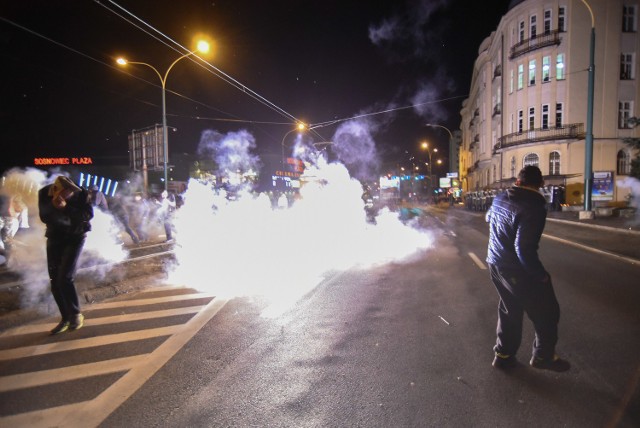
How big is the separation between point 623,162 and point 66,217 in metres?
37.6

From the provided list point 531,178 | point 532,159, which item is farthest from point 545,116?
point 531,178

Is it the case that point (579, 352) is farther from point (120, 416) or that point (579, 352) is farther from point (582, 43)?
point (582, 43)

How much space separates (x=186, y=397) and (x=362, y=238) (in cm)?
1082

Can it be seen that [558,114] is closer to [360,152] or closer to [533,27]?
[533,27]

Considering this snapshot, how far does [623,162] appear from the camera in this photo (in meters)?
31.2

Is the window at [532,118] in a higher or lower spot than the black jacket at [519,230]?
higher

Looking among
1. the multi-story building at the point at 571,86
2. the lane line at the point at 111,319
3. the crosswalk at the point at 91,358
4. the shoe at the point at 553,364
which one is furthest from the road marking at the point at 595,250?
the multi-story building at the point at 571,86

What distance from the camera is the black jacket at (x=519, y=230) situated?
133 inches

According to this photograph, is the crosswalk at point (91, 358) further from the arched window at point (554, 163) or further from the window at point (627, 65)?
the window at point (627, 65)

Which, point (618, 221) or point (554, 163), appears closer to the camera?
point (618, 221)

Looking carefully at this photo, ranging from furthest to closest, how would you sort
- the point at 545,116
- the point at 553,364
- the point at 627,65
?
the point at 545,116
the point at 627,65
the point at 553,364

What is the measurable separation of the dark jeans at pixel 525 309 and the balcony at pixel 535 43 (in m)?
33.9

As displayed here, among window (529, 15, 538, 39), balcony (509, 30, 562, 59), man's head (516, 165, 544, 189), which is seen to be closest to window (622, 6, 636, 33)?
balcony (509, 30, 562, 59)

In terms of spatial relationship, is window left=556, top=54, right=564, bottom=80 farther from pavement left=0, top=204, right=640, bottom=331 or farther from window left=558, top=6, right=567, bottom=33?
pavement left=0, top=204, right=640, bottom=331
